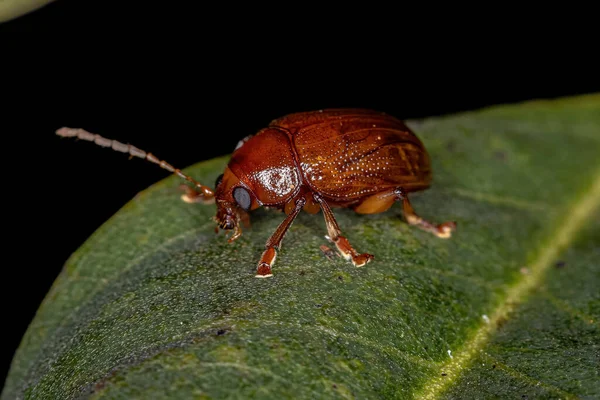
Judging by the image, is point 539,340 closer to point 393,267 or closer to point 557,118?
point 393,267

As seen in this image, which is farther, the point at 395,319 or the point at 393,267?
the point at 393,267

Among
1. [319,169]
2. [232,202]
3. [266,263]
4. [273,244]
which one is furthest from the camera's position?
[319,169]

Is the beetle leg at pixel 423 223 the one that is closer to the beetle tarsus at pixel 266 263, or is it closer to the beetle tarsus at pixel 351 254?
the beetle tarsus at pixel 351 254

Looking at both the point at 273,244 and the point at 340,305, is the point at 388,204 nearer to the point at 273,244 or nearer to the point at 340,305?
the point at 273,244

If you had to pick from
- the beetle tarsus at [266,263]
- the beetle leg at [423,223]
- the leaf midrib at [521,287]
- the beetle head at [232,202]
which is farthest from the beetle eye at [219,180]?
the leaf midrib at [521,287]

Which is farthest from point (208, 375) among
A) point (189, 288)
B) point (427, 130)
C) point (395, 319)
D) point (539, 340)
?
point (427, 130)

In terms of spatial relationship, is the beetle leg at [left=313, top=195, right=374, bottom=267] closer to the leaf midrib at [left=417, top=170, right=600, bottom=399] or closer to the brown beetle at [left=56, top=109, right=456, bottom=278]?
the brown beetle at [left=56, top=109, right=456, bottom=278]

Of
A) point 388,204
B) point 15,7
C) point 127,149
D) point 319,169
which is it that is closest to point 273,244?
point 319,169
